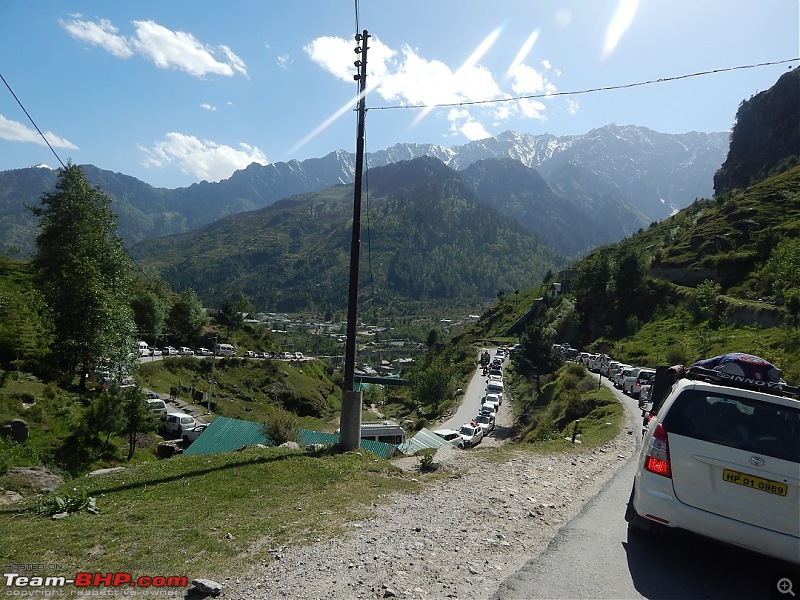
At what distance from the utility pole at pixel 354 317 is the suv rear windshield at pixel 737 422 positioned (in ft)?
24.5

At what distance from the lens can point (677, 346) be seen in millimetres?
41156

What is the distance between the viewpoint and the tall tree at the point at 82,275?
85.9ft

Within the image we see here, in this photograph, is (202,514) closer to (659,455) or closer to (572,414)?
(659,455)

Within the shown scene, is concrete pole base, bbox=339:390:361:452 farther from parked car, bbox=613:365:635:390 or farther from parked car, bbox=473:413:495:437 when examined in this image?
parked car, bbox=473:413:495:437

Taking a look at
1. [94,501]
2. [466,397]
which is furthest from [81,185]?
[466,397]

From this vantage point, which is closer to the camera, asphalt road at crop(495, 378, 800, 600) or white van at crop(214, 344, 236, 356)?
asphalt road at crop(495, 378, 800, 600)

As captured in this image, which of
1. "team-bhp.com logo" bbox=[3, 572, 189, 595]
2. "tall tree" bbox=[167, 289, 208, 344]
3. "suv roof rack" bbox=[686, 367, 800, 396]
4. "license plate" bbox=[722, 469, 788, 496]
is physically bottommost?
"tall tree" bbox=[167, 289, 208, 344]

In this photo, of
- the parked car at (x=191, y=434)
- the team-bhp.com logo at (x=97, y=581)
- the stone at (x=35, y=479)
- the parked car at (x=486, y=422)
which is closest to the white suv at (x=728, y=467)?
the team-bhp.com logo at (x=97, y=581)

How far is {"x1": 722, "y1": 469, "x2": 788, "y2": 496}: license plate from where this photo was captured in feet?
14.3

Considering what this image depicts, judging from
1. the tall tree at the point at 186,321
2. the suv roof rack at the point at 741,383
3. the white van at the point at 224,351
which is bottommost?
the white van at the point at 224,351

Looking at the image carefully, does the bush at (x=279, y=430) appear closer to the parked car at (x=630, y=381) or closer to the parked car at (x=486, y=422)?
the parked car at (x=630, y=381)

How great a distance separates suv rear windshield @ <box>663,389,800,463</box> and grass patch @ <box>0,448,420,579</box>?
4319 mm

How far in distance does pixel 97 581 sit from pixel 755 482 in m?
6.51

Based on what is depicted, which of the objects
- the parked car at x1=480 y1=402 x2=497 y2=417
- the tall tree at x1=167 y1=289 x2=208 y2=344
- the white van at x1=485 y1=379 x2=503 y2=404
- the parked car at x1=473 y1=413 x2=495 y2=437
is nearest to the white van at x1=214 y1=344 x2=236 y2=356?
the tall tree at x1=167 y1=289 x2=208 y2=344
